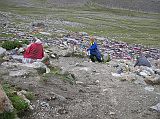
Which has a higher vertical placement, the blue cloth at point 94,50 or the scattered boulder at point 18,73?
the scattered boulder at point 18,73

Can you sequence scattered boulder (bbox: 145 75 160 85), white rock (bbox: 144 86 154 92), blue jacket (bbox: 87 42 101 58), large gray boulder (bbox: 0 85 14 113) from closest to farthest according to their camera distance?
large gray boulder (bbox: 0 85 14 113) < white rock (bbox: 144 86 154 92) < scattered boulder (bbox: 145 75 160 85) < blue jacket (bbox: 87 42 101 58)

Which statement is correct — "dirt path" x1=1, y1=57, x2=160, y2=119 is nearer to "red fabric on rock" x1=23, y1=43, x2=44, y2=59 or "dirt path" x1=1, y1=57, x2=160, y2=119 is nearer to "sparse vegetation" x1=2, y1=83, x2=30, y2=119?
"sparse vegetation" x1=2, y1=83, x2=30, y2=119

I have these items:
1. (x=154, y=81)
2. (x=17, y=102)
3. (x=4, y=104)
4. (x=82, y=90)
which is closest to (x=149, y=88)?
(x=154, y=81)

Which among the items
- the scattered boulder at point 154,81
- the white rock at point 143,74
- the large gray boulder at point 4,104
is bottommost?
the white rock at point 143,74

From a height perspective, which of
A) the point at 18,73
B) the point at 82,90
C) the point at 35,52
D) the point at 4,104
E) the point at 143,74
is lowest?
the point at 143,74

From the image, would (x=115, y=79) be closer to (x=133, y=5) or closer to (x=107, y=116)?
(x=107, y=116)

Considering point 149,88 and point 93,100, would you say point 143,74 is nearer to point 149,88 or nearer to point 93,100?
point 149,88

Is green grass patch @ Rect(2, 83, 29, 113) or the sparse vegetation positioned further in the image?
green grass patch @ Rect(2, 83, 29, 113)

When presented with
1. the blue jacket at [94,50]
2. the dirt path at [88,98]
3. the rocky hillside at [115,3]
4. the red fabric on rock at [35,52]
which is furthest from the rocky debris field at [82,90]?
the rocky hillside at [115,3]

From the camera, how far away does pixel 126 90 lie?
49.8 feet

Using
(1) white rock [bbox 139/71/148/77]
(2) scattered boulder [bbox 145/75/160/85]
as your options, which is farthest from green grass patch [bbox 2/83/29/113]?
(1) white rock [bbox 139/71/148/77]

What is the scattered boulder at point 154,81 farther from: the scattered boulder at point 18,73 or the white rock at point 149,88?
the scattered boulder at point 18,73

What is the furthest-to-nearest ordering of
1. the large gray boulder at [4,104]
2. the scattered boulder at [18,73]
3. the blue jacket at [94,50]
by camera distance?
the blue jacket at [94,50] → the scattered boulder at [18,73] → the large gray boulder at [4,104]

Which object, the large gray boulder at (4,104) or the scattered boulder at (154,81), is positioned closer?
the large gray boulder at (4,104)
